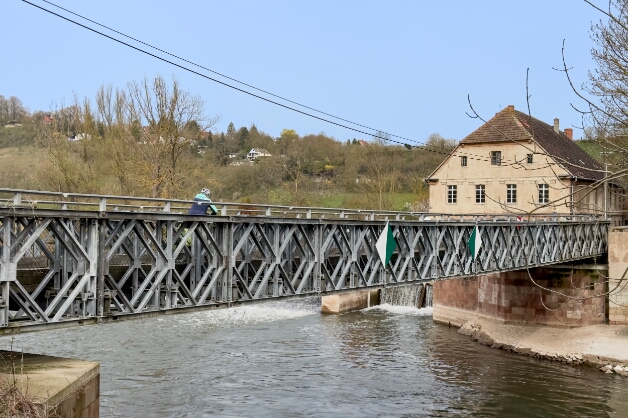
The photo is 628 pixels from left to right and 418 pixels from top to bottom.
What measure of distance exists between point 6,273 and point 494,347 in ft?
81.6

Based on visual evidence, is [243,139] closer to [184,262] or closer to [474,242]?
[474,242]

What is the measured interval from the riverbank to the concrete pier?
21430mm

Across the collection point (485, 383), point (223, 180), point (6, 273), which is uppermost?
point (223, 180)

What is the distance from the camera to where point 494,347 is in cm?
3228

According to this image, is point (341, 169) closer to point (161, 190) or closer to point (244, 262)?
point (161, 190)

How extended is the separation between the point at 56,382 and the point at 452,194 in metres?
44.3

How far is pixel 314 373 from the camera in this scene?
24500 mm

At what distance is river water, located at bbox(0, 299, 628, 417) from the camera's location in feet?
67.6

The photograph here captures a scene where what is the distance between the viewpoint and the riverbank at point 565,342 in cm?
2885

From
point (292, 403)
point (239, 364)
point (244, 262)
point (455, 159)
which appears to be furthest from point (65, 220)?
point (455, 159)

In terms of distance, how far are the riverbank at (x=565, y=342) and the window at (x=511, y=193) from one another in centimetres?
1723

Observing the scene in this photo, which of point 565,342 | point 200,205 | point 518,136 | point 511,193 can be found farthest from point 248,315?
point 518,136

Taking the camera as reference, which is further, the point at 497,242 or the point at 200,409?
the point at 497,242

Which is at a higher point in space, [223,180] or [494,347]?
[223,180]
